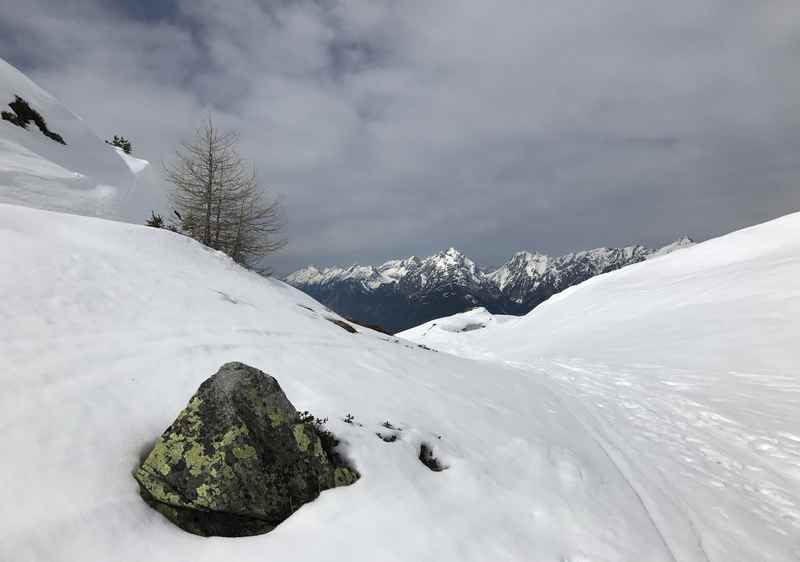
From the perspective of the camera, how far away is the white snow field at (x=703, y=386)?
20.0 feet

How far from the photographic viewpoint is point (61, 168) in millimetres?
23469

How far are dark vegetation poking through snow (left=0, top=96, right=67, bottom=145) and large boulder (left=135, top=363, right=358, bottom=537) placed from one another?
3074 cm

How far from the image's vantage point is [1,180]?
1842cm

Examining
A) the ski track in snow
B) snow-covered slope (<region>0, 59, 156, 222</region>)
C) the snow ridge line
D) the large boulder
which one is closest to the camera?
the large boulder

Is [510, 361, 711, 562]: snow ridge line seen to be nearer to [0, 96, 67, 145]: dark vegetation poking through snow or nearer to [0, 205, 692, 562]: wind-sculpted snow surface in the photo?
[0, 205, 692, 562]: wind-sculpted snow surface

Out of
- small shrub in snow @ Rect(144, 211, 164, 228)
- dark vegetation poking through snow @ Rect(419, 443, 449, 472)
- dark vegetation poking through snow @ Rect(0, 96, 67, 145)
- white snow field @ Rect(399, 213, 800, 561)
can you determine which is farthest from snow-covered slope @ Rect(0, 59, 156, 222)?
white snow field @ Rect(399, 213, 800, 561)

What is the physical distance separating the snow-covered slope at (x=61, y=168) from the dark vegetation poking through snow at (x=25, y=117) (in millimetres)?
339

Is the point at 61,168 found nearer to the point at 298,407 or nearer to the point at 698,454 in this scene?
the point at 298,407

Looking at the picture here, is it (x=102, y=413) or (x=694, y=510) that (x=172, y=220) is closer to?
(x=102, y=413)

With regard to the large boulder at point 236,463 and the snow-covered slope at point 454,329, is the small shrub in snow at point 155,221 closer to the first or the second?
the snow-covered slope at point 454,329

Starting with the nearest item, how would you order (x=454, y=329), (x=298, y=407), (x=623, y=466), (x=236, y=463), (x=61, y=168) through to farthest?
(x=236, y=463) → (x=298, y=407) → (x=623, y=466) → (x=61, y=168) → (x=454, y=329)

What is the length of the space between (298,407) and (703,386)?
1277 cm

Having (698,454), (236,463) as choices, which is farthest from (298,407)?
(698,454)

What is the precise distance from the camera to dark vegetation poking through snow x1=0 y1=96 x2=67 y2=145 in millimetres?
24000
